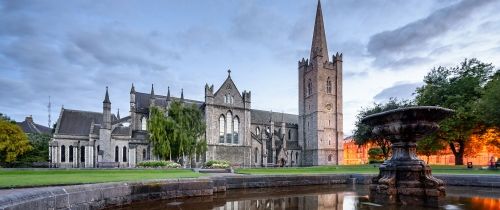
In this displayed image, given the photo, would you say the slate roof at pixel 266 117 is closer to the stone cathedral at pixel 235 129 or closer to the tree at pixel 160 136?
the stone cathedral at pixel 235 129

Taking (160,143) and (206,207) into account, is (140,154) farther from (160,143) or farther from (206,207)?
(206,207)

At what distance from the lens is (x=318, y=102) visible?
64.2 meters

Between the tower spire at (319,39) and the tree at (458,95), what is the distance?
29764 millimetres

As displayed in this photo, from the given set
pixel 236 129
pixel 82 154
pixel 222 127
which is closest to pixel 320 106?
pixel 236 129

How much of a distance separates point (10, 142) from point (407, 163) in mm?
46603

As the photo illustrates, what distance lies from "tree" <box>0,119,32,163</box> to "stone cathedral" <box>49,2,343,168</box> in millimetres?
4043

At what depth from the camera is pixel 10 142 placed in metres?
41.5

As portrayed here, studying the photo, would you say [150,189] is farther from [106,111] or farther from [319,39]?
[319,39]

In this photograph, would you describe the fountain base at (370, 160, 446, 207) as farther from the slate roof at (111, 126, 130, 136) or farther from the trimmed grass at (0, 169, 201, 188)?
the slate roof at (111, 126, 130, 136)

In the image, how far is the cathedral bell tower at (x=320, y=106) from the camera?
63.5 meters

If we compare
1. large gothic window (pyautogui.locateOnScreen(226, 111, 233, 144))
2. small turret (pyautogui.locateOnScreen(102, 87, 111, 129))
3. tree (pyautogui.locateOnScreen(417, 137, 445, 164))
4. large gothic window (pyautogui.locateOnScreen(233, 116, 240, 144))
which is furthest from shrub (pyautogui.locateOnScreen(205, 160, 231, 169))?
tree (pyautogui.locateOnScreen(417, 137, 445, 164))

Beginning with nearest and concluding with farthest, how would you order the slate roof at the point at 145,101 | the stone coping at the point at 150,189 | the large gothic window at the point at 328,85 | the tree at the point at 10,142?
the stone coping at the point at 150,189
the tree at the point at 10,142
the slate roof at the point at 145,101
the large gothic window at the point at 328,85

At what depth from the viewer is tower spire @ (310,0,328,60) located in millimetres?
66750

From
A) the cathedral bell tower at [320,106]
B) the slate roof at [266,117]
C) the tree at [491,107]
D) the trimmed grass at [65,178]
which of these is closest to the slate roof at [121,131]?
the slate roof at [266,117]
